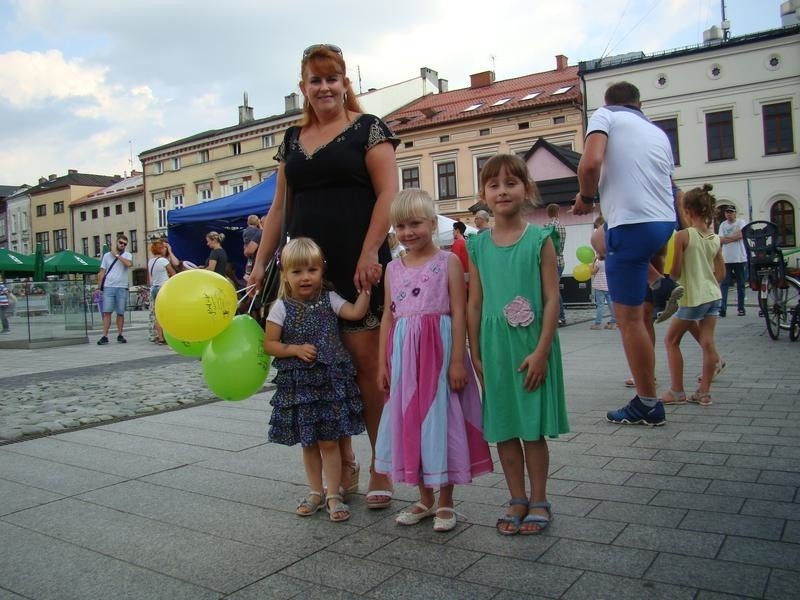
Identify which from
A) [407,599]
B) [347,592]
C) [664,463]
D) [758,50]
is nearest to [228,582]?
[347,592]

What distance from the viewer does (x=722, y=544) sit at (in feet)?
8.10

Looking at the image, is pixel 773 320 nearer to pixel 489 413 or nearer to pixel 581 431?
pixel 581 431

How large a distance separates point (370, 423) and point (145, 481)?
51.8 inches

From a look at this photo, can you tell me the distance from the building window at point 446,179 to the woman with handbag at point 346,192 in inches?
1481

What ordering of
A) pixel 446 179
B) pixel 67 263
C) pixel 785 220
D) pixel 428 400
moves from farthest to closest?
pixel 446 179, pixel 785 220, pixel 67 263, pixel 428 400

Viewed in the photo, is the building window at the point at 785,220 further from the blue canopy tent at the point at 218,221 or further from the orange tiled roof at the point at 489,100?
the blue canopy tent at the point at 218,221

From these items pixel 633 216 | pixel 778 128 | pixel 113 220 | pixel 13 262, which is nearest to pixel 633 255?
pixel 633 216

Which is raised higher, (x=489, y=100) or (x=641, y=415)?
A: (x=489, y=100)

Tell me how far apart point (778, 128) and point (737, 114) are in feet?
6.10

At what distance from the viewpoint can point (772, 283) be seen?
898 centimetres

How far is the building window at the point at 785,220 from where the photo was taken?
102ft

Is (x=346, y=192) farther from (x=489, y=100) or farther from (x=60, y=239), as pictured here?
(x=60, y=239)

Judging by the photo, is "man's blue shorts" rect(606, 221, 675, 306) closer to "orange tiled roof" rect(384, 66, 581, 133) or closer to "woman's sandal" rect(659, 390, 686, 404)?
"woman's sandal" rect(659, 390, 686, 404)

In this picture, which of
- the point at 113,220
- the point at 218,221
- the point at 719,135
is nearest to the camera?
the point at 218,221
